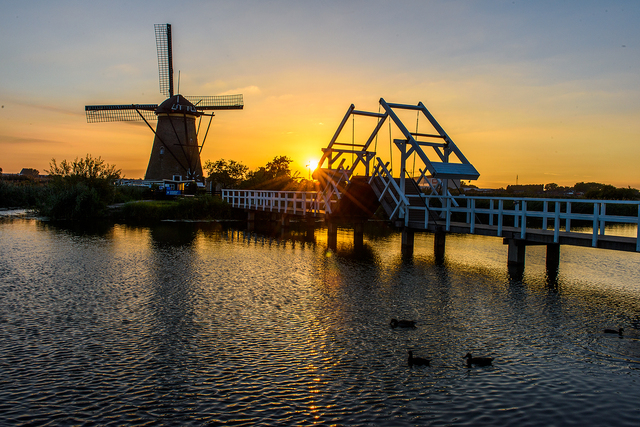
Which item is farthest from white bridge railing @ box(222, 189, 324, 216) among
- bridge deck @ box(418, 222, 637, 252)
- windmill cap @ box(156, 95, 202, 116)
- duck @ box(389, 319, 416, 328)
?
duck @ box(389, 319, 416, 328)

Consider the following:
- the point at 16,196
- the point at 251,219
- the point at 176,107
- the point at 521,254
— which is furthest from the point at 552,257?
the point at 16,196

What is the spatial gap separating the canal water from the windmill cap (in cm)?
4180

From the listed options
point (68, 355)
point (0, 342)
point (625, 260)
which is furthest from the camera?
point (625, 260)

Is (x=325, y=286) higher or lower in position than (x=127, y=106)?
lower

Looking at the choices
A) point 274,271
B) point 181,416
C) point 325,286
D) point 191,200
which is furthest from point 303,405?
point 191,200

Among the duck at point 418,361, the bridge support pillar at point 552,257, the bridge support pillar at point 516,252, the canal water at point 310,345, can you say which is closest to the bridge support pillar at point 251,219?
the canal water at point 310,345

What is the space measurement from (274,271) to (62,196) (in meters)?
34.1

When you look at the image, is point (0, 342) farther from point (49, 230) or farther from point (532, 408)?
point (49, 230)

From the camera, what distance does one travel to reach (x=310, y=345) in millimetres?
10008

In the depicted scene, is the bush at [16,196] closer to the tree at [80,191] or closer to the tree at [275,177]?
the tree at [80,191]

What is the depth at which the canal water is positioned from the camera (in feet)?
23.9

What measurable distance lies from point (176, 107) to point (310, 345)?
54.1 m

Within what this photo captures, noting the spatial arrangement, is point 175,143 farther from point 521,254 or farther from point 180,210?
point 521,254

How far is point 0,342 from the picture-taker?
32.5ft
